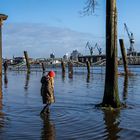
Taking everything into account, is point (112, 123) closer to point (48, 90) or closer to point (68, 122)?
point (68, 122)

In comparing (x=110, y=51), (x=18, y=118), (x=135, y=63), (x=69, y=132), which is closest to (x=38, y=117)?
(x=18, y=118)

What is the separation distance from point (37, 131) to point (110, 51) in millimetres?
5777

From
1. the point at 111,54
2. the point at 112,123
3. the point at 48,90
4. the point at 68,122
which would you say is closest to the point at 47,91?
the point at 48,90

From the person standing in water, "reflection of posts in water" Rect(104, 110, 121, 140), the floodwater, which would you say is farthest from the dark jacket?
"reflection of posts in water" Rect(104, 110, 121, 140)

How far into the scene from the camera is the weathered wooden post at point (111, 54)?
16.5 meters

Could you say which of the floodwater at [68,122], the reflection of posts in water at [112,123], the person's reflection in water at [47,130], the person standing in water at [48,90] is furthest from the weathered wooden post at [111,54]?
the person's reflection in water at [47,130]

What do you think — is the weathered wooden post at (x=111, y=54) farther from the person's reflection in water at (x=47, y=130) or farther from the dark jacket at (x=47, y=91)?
the person's reflection in water at (x=47, y=130)

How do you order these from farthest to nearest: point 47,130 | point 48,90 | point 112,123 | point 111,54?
point 111,54 → point 48,90 → point 112,123 → point 47,130

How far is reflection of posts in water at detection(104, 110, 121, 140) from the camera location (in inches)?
455

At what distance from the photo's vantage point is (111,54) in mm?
16609

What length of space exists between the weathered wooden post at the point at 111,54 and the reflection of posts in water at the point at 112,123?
0.83 metres

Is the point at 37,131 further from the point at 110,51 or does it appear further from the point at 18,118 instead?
the point at 110,51

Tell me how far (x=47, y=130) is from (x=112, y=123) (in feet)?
7.55

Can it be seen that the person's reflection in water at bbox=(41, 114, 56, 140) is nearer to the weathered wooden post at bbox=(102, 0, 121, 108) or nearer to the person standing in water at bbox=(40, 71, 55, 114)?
the person standing in water at bbox=(40, 71, 55, 114)
